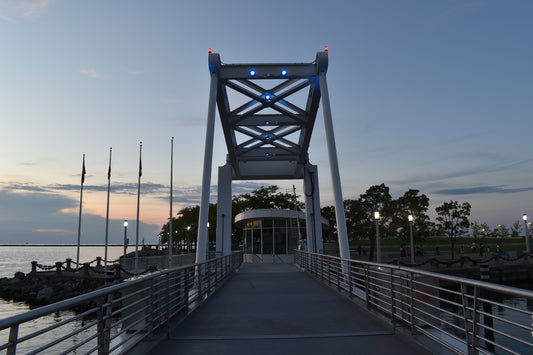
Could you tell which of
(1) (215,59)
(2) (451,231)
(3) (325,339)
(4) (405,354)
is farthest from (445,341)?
(2) (451,231)

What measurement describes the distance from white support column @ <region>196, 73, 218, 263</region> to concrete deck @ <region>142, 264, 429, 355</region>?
5.49 meters

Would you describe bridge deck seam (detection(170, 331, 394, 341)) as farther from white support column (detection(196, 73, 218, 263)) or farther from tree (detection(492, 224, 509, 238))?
tree (detection(492, 224, 509, 238))

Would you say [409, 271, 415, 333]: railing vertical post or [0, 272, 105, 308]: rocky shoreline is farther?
[0, 272, 105, 308]: rocky shoreline

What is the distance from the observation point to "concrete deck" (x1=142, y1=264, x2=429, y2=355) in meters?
5.11

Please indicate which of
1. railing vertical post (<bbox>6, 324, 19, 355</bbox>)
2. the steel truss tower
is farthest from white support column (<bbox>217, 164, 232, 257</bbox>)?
railing vertical post (<bbox>6, 324, 19, 355</bbox>)

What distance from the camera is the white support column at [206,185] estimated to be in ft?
49.0

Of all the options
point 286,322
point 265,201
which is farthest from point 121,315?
point 265,201

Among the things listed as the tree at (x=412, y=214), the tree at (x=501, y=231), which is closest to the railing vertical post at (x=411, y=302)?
the tree at (x=412, y=214)

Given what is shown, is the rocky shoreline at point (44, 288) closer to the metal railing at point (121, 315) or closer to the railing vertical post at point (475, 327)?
the metal railing at point (121, 315)

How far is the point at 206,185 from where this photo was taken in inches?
618

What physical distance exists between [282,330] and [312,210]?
784 inches

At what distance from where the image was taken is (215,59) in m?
17.5

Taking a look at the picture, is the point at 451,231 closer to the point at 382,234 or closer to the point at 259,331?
the point at 382,234

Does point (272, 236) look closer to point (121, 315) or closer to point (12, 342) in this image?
point (121, 315)
